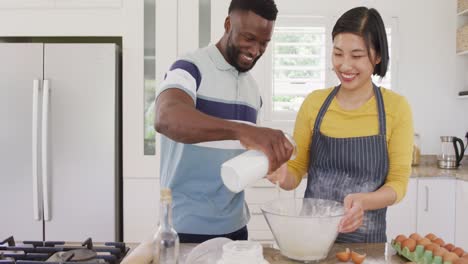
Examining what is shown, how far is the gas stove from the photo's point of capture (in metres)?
1.09

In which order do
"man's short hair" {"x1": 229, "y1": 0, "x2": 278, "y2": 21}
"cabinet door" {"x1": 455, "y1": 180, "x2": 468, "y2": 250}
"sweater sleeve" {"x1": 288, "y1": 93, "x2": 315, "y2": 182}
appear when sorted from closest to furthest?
"man's short hair" {"x1": 229, "y1": 0, "x2": 278, "y2": 21}
"sweater sleeve" {"x1": 288, "y1": 93, "x2": 315, "y2": 182}
"cabinet door" {"x1": 455, "y1": 180, "x2": 468, "y2": 250}

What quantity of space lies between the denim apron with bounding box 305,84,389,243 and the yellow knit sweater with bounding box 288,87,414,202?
21mm

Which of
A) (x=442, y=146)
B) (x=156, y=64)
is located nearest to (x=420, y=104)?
(x=442, y=146)

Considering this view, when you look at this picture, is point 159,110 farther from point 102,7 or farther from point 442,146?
point 442,146

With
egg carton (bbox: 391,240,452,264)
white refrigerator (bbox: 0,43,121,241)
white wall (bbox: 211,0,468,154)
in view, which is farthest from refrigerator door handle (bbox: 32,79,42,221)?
egg carton (bbox: 391,240,452,264)

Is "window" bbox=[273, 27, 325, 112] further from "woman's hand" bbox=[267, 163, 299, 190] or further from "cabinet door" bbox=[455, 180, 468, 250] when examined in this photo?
"woman's hand" bbox=[267, 163, 299, 190]

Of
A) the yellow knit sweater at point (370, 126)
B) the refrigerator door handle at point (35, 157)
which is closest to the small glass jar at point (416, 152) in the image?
the yellow knit sweater at point (370, 126)

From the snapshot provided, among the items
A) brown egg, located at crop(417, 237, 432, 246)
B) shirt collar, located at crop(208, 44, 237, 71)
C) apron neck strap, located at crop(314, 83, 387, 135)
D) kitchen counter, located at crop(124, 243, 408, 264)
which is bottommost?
kitchen counter, located at crop(124, 243, 408, 264)

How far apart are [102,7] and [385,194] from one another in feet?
8.27

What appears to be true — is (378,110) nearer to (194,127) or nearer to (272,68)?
(194,127)

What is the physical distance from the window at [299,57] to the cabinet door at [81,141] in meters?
1.19

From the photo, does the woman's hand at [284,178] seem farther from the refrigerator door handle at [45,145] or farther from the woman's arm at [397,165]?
the refrigerator door handle at [45,145]

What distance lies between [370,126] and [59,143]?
2.18 meters

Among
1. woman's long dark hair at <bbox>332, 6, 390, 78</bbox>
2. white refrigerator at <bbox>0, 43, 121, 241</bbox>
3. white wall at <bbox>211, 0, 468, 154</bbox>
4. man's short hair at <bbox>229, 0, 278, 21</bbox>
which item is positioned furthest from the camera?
white wall at <bbox>211, 0, 468, 154</bbox>
